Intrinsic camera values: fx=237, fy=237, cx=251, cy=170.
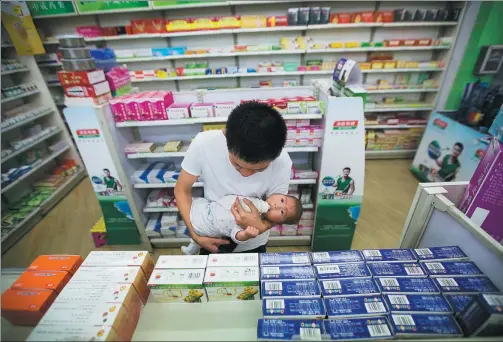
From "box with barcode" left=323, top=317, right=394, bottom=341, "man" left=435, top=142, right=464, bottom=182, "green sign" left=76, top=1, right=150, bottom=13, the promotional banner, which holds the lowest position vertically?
"man" left=435, top=142, right=464, bottom=182

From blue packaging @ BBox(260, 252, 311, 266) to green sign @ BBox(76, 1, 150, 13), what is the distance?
15.7ft

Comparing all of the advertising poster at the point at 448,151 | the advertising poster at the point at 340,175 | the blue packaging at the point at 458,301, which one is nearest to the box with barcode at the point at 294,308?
the blue packaging at the point at 458,301

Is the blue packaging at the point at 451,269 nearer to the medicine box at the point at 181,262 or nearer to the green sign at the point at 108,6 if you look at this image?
the medicine box at the point at 181,262

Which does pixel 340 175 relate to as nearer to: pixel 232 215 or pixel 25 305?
pixel 232 215

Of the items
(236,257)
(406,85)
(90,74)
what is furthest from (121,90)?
(406,85)

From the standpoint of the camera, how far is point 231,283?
0.97 meters

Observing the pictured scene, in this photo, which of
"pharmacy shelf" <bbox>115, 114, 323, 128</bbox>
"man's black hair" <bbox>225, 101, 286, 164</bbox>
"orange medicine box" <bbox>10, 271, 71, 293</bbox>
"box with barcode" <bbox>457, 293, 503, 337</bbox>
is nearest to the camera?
"box with barcode" <bbox>457, 293, 503, 337</bbox>

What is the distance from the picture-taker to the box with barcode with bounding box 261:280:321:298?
3.06ft

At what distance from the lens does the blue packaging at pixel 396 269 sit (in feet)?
3.30

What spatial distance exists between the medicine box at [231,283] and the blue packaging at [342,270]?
11.1 inches

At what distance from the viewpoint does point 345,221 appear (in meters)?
2.67

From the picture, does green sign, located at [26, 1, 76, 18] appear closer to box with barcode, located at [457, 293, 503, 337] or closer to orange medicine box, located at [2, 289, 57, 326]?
orange medicine box, located at [2, 289, 57, 326]

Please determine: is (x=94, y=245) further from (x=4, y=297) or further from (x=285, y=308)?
(x=285, y=308)

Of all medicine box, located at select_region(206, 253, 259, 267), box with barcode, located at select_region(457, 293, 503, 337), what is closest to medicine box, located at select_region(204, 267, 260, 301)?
medicine box, located at select_region(206, 253, 259, 267)
